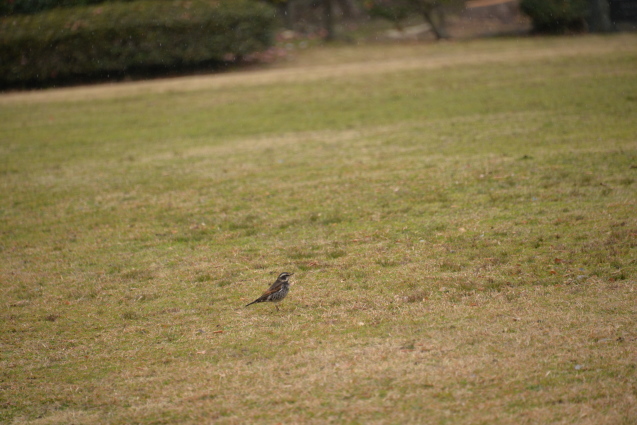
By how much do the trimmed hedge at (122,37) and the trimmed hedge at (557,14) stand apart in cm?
1057

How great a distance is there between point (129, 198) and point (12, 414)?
5851 millimetres

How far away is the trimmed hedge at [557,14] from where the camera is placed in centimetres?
2558

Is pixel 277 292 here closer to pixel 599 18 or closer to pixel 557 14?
pixel 557 14

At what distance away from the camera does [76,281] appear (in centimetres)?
708

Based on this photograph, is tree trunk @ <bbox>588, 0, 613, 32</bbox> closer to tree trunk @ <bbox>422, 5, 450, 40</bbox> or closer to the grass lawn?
tree trunk @ <bbox>422, 5, 450, 40</bbox>

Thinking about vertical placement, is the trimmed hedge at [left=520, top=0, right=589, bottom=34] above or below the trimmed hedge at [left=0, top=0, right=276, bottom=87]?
below

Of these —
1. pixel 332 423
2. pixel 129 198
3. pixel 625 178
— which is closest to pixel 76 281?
pixel 129 198

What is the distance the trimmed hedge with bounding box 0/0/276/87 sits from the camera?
21703mm

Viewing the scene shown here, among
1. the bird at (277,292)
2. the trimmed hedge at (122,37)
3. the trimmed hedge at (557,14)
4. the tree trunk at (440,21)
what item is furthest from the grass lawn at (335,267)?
the tree trunk at (440,21)

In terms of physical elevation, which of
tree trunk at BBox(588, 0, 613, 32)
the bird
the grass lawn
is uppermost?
the bird

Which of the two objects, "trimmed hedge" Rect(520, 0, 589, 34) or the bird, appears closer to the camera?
the bird

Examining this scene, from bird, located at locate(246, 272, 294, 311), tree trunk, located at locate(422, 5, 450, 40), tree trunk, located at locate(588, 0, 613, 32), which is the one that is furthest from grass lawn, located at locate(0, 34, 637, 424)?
tree trunk, located at locate(422, 5, 450, 40)

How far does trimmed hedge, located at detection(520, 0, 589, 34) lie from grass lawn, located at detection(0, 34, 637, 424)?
37.0 feet

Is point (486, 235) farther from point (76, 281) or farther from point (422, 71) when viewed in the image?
point (422, 71)
